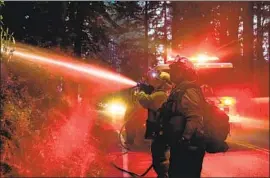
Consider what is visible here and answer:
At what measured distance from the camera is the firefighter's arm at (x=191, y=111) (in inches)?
176

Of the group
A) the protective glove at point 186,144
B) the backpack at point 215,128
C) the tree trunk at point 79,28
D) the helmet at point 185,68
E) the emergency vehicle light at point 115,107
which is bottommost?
the emergency vehicle light at point 115,107

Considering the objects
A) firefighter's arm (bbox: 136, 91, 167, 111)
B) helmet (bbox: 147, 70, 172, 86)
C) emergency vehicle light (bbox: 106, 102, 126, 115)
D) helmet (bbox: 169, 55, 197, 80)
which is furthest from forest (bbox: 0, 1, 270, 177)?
helmet (bbox: 169, 55, 197, 80)

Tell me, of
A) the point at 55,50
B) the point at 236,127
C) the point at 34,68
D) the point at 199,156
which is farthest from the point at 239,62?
the point at 199,156

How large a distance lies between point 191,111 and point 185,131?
0.71ft

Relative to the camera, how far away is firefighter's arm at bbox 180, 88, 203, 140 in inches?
176

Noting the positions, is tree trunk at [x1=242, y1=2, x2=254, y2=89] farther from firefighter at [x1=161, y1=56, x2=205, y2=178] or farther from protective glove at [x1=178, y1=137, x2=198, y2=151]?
protective glove at [x1=178, y1=137, x2=198, y2=151]

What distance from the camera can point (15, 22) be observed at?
1242 centimetres

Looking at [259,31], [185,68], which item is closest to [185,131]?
[185,68]

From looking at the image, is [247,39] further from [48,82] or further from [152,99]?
[152,99]

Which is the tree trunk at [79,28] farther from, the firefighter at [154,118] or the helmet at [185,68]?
the helmet at [185,68]

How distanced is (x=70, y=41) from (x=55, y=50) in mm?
2746

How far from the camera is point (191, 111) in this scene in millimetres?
4574

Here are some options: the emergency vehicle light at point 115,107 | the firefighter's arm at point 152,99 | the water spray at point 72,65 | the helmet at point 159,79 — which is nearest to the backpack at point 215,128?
the firefighter's arm at point 152,99

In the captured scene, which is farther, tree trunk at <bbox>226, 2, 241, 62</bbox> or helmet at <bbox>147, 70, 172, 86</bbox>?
tree trunk at <bbox>226, 2, 241, 62</bbox>
